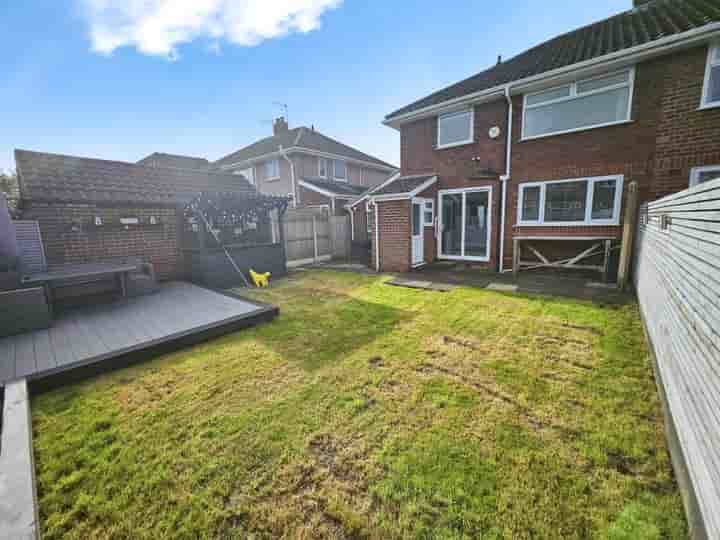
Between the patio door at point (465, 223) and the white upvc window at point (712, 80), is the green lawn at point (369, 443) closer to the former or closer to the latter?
the patio door at point (465, 223)

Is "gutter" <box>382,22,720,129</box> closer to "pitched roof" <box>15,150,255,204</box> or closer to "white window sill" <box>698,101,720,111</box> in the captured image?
"white window sill" <box>698,101,720,111</box>

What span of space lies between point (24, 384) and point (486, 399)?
14.2 feet

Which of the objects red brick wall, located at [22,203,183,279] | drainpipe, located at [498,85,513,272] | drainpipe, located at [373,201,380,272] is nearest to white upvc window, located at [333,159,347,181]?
drainpipe, located at [373,201,380,272]

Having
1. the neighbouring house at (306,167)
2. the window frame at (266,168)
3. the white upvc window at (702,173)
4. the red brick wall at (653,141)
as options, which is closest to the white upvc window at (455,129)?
the red brick wall at (653,141)

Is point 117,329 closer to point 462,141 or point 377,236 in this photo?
point 377,236

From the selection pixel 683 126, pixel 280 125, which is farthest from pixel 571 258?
pixel 280 125

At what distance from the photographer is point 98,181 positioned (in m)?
6.75

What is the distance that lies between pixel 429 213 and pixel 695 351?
7.78m

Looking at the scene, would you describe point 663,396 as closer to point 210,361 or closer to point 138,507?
point 138,507

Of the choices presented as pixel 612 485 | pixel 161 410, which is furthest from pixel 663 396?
pixel 161 410

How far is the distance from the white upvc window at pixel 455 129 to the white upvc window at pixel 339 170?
8.83 meters

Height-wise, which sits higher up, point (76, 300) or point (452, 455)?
point (76, 300)

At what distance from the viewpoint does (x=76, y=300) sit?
214 inches

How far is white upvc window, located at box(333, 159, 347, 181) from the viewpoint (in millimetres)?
16859
